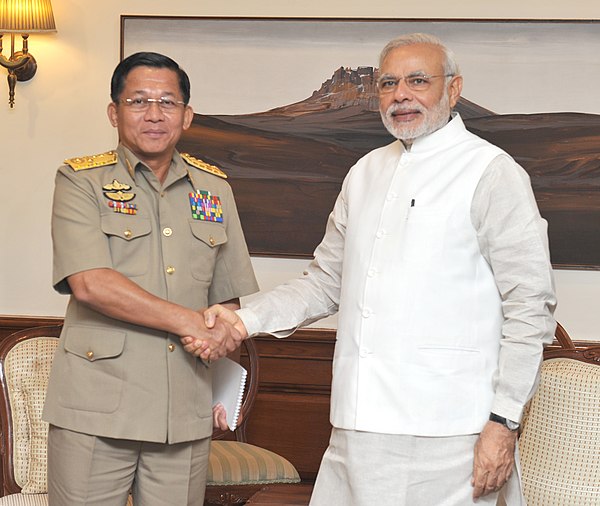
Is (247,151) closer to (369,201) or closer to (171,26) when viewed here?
(171,26)

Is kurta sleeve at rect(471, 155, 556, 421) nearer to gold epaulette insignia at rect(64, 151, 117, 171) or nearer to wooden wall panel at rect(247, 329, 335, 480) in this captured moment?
gold epaulette insignia at rect(64, 151, 117, 171)

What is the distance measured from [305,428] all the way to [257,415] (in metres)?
0.22

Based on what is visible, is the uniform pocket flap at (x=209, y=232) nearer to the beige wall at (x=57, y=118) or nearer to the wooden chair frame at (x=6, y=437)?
the wooden chair frame at (x=6, y=437)

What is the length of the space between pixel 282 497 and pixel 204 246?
0.74m

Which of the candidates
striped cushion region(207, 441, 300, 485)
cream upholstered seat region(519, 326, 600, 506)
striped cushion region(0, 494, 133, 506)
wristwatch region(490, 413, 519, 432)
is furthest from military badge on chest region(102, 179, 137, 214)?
striped cushion region(207, 441, 300, 485)

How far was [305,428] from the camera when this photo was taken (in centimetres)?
445

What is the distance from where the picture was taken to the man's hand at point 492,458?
2230 millimetres

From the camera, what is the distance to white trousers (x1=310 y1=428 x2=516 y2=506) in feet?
7.41

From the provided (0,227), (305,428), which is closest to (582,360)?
(305,428)

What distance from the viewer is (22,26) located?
418 centimetres

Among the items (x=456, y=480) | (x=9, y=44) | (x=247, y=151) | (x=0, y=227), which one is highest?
(x=9, y=44)

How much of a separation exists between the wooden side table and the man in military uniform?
0.17 meters

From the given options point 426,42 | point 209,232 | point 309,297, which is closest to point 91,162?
point 209,232

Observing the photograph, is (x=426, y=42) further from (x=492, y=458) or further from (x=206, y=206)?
(x=492, y=458)
